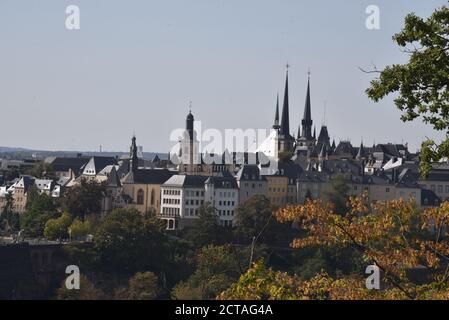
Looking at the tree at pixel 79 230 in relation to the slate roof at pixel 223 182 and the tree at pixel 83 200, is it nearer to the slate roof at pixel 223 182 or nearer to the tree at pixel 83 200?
the tree at pixel 83 200

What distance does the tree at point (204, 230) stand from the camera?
258 ft

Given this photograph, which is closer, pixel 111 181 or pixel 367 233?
pixel 367 233

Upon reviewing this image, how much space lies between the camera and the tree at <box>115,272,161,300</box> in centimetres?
6241

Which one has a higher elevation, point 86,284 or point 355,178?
point 355,178

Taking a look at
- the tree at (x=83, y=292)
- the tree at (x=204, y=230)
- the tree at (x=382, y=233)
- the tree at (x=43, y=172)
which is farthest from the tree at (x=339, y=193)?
the tree at (x=382, y=233)

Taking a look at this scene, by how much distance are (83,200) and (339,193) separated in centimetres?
1825

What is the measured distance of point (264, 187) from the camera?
304ft

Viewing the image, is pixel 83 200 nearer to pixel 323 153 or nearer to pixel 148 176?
pixel 148 176

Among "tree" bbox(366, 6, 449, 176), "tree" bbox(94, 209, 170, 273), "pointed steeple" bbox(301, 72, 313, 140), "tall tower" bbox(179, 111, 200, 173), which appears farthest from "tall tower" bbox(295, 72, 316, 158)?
"tree" bbox(366, 6, 449, 176)

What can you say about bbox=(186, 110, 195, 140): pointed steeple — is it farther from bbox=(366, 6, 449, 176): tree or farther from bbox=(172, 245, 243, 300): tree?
bbox=(366, 6, 449, 176): tree
